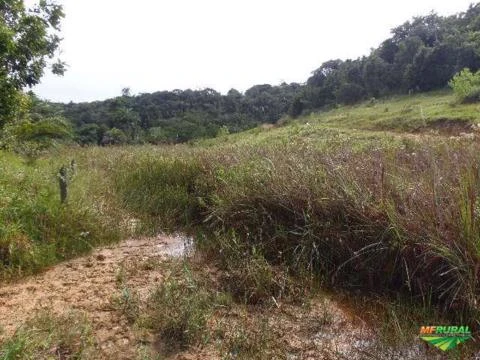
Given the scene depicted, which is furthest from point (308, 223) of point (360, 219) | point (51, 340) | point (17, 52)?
point (17, 52)

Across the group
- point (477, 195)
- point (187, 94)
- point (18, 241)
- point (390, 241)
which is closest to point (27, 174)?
point (18, 241)

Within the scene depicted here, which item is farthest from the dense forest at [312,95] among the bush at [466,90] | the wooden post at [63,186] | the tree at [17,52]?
the wooden post at [63,186]

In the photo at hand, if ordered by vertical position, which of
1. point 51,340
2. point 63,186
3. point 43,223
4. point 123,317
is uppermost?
point 63,186

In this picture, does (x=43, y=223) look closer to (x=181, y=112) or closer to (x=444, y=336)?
(x=444, y=336)

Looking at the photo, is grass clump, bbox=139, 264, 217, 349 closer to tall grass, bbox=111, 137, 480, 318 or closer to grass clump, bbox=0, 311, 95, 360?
grass clump, bbox=0, 311, 95, 360

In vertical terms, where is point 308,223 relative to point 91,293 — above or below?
above

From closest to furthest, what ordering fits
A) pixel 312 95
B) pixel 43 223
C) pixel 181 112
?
pixel 43 223, pixel 181 112, pixel 312 95

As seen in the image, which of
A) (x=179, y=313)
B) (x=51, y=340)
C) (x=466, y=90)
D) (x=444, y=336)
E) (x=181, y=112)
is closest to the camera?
(x=444, y=336)

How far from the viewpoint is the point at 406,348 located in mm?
2277

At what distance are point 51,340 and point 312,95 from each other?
43830 mm

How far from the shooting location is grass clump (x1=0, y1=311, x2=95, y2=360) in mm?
2076

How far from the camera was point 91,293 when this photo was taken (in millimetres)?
3016

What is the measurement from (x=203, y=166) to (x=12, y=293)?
3.11m

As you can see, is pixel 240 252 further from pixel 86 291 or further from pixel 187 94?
pixel 187 94
